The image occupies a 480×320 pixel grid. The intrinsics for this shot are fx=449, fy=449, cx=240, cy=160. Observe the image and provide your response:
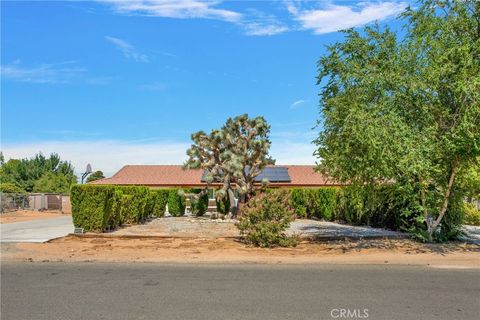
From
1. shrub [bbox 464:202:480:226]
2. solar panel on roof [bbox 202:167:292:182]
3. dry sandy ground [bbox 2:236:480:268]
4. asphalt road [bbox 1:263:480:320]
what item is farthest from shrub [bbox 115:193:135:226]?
solar panel on roof [bbox 202:167:292:182]

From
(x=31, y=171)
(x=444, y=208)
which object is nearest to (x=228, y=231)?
(x=444, y=208)

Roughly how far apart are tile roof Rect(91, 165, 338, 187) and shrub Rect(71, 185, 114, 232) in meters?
24.9

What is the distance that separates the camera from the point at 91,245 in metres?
13.9

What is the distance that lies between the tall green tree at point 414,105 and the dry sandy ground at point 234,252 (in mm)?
1571

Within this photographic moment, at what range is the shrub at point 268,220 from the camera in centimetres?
1335

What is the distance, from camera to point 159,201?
91.0 feet

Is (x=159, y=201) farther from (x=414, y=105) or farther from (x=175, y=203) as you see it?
(x=414, y=105)

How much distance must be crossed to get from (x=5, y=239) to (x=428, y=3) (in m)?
15.4

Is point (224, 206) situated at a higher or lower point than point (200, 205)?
lower

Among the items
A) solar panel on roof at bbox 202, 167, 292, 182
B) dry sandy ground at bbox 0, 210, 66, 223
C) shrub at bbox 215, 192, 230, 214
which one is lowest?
dry sandy ground at bbox 0, 210, 66, 223

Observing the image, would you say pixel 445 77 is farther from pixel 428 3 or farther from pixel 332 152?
pixel 332 152

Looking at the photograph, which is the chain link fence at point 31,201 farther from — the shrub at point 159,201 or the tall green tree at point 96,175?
the tall green tree at point 96,175

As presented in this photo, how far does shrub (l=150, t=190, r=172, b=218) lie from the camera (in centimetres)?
2708
